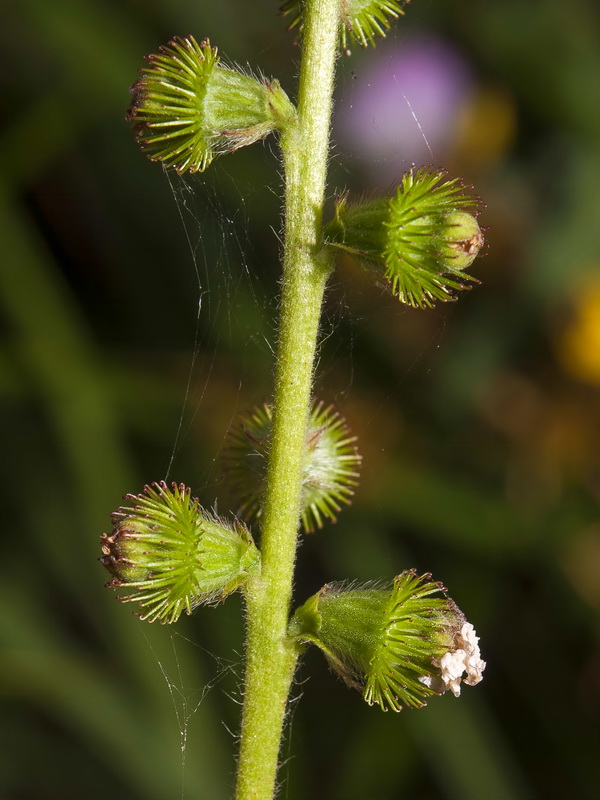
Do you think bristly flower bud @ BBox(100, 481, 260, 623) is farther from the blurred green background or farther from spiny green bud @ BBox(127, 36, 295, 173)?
the blurred green background

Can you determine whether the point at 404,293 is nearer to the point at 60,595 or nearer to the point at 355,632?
the point at 355,632

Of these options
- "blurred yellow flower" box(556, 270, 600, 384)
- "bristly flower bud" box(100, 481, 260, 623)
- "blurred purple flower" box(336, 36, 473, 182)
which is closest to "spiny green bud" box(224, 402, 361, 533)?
"bristly flower bud" box(100, 481, 260, 623)

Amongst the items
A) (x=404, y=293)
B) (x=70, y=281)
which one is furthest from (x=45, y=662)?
(x=404, y=293)

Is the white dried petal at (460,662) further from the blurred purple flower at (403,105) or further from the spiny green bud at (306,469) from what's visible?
the blurred purple flower at (403,105)

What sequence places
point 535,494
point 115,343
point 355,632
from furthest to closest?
point 115,343 < point 535,494 < point 355,632

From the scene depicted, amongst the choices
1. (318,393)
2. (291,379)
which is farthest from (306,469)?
(318,393)
